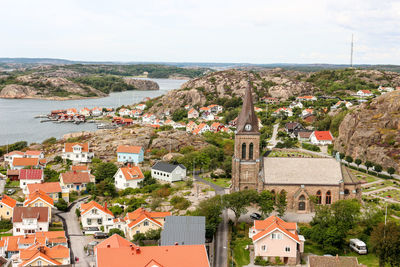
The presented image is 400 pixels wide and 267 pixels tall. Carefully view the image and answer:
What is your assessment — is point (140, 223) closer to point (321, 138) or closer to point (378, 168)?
point (378, 168)

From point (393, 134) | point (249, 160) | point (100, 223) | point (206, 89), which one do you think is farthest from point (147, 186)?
point (206, 89)

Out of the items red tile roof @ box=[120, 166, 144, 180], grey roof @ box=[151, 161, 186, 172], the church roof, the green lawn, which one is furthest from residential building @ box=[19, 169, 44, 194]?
the church roof

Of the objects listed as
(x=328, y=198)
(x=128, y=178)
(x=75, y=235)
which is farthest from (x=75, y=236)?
(x=328, y=198)

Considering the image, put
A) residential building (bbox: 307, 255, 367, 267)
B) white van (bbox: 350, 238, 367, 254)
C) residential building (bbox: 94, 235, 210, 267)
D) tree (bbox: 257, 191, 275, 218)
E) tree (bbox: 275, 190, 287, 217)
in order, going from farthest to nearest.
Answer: tree (bbox: 275, 190, 287, 217), tree (bbox: 257, 191, 275, 218), white van (bbox: 350, 238, 367, 254), residential building (bbox: 307, 255, 367, 267), residential building (bbox: 94, 235, 210, 267)

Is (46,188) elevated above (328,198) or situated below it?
below

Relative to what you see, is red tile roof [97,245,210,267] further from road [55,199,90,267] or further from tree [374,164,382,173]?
tree [374,164,382,173]

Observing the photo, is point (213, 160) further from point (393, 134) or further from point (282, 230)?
point (393, 134)
